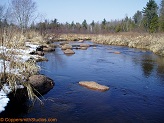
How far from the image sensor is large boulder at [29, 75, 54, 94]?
25.0 feet

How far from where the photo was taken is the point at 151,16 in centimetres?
4100

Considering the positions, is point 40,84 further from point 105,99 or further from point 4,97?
point 105,99

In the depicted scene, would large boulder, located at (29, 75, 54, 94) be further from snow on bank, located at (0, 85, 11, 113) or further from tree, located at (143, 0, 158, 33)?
tree, located at (143, 0, 158, 33)

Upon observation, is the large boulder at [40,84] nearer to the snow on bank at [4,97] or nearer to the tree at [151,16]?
the snow on bank at [4,97]

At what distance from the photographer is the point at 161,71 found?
40.0ft

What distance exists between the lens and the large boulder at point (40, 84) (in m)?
7.62

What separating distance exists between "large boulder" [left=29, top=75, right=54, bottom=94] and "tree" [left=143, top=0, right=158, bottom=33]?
3435cm

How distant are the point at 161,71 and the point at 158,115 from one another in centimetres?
650

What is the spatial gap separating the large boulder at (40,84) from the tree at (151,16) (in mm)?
34351

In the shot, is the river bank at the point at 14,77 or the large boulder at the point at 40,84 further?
the large boulder at the point at 40,84

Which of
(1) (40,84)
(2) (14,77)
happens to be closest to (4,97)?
(2) (14,77)

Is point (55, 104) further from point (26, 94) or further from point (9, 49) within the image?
point (9, 49)

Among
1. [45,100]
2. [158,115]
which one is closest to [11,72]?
[45,100]

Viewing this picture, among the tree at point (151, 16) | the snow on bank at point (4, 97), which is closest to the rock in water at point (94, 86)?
the snow on bank at point (4, 97)
